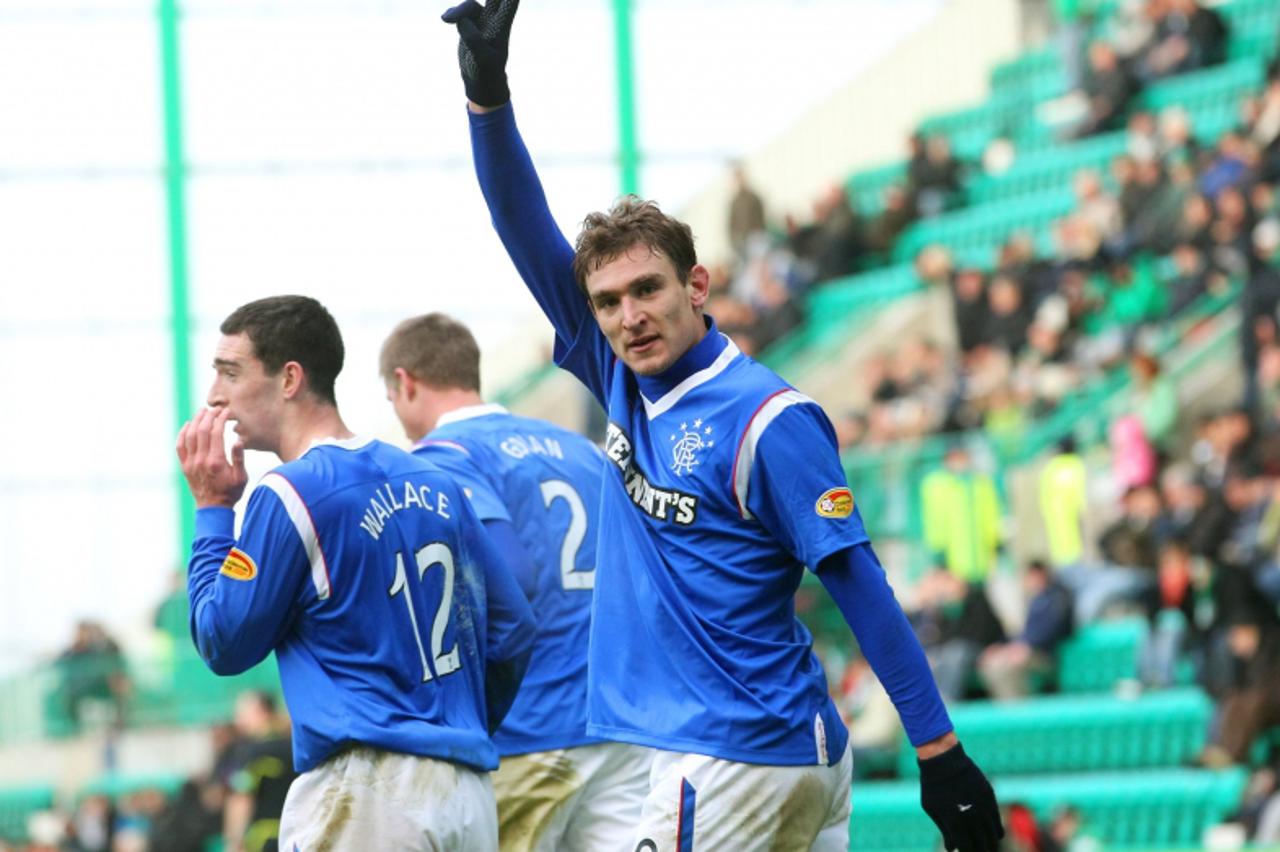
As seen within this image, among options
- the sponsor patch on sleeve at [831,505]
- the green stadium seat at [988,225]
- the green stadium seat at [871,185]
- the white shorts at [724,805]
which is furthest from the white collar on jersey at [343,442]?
the green stadium seat at [871,185]

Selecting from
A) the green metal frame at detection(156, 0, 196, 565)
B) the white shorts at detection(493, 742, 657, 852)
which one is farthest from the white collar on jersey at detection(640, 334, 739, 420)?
the green metal frame at detection(156, 0, 196, 565)

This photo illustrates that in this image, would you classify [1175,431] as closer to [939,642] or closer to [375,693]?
[939,642]

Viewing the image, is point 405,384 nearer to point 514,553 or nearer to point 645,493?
point 514,553

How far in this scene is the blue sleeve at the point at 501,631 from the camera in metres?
5.79

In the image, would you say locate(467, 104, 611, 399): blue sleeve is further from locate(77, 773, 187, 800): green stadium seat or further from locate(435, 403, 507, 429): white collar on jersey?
locate(77, 773, 187, 800): green stadium seat

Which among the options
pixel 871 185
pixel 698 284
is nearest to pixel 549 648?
pixel 698 284

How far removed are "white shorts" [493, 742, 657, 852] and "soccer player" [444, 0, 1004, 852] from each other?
1268 millimetres

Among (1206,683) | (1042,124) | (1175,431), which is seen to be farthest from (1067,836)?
(1042,124)

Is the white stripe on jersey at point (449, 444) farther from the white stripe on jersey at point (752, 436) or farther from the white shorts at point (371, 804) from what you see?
the white stripe on jersey at point (752, 436)

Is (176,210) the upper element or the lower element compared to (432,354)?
upper

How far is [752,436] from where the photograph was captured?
17.1ft

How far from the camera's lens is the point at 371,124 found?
31.8 m

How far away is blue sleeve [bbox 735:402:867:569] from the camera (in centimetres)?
512

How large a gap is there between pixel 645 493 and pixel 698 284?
0.48 metres
